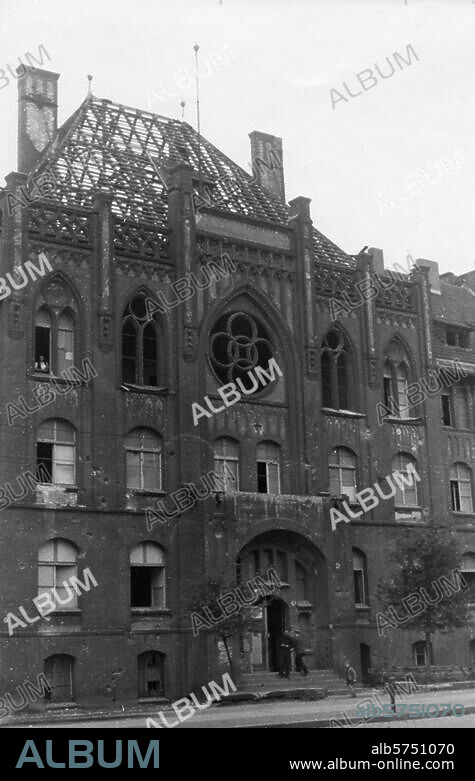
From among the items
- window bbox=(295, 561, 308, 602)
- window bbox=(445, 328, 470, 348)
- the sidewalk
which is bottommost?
the sidewalk

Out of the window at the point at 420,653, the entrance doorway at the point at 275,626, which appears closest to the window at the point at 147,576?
the entrance doorway at the point at 275,626

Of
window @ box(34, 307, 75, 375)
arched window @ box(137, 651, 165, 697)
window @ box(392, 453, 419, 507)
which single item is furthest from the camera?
window @ box(392, 453, 419, 507)

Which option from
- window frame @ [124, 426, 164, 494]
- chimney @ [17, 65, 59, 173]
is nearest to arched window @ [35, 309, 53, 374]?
window frame @ [124, 426, 164, 494]

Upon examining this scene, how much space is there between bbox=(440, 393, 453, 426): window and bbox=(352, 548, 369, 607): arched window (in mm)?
8275

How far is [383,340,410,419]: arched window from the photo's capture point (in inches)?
1772

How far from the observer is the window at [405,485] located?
145ft

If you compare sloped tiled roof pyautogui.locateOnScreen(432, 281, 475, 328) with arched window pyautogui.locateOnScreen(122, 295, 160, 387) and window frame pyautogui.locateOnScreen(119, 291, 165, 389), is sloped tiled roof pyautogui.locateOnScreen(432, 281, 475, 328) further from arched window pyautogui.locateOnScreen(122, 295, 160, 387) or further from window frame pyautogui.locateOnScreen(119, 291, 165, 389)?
arched window pyautogui.locateOnScreen(122, 295, 160, 387)

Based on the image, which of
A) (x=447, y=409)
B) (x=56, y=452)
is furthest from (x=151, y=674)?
(x=447, y=409)

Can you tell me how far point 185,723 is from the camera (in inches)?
972

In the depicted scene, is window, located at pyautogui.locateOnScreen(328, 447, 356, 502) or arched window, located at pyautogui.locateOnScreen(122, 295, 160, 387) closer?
arched window, located at pyautogui.locateOnScreen(122, 295, 160, 387)

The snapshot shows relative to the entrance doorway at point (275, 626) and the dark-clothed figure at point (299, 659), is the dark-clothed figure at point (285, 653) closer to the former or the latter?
the dark-clothed figure at point (299, 659)

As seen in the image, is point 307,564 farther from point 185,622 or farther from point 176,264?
point 176,264

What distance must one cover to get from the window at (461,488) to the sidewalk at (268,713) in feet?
33.7
